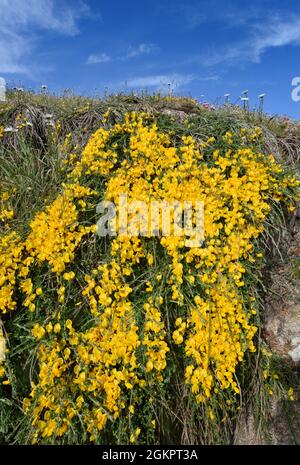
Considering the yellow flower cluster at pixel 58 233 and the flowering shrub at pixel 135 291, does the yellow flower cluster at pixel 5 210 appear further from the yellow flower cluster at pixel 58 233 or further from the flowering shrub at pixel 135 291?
the yellow flower cluster at pixel 58 233

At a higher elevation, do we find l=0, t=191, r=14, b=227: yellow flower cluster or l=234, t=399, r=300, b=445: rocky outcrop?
l=0, t=191, r=14, b=227: yellow flower cluster

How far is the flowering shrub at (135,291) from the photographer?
257cm

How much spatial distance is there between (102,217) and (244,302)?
4.11ft

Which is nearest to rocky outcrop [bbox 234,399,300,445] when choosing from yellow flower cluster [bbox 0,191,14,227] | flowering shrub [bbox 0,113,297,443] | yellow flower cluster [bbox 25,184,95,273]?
flowering shrub [bbox 0,113,297,443]

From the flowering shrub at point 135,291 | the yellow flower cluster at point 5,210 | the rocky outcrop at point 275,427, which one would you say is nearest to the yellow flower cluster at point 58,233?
the flowering shrub at point 135,291

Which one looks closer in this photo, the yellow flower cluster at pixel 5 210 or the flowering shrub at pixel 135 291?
the flowering shrub at pixel 135 291

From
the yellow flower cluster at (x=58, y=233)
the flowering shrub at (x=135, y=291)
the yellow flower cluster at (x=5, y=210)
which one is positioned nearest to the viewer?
the flowering shrub at (x=135, y=291)

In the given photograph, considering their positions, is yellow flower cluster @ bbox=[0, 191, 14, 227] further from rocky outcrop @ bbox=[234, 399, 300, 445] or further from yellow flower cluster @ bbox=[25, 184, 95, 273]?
rocky outcrop @ bbox=[234, 399, 300, 445]

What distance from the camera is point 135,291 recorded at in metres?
2.91

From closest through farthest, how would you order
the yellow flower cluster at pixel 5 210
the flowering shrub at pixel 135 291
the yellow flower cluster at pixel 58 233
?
1. the flowering shrub at pixel 135 291
2. the yellow flower cluster at pixel 58 233
3. the yellow flower cluster at pixel 5 210

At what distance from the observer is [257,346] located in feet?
9.92

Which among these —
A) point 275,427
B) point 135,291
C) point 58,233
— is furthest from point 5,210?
point 275,427

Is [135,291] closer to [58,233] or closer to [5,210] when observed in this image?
[58,233]

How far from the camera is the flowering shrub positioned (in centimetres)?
257
